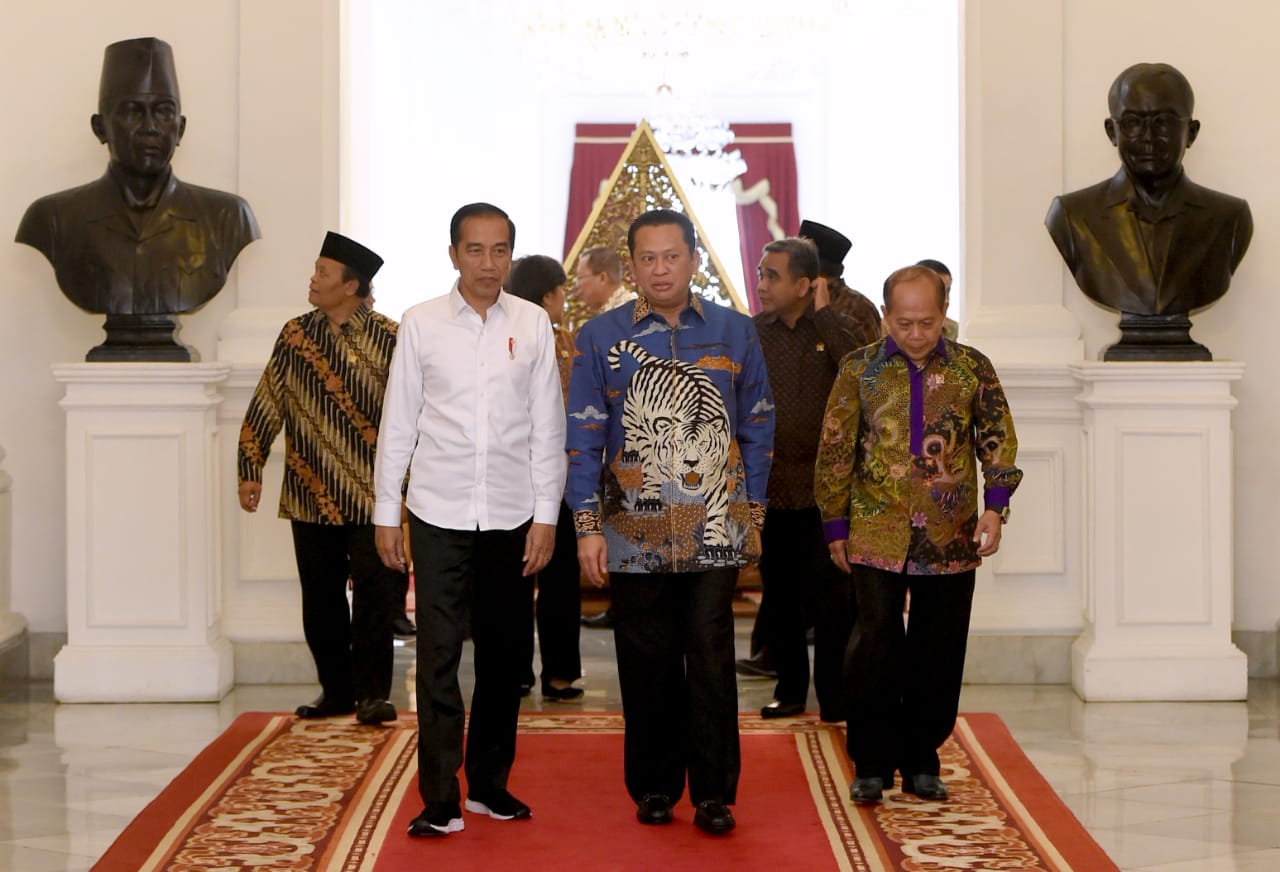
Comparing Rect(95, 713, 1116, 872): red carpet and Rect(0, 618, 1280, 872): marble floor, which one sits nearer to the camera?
Rect(95, 713, 1116, 872): red carpet

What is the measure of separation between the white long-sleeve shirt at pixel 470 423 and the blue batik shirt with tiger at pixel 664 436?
0.31 ft

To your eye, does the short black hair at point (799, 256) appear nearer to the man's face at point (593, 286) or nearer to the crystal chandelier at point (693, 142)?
the man's face at point (593, 286)

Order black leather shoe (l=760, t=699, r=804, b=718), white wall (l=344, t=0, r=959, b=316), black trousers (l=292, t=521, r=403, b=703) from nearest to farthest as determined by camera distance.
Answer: black trousers (l=292, t=521, r=403, b=703), black leather shoe (l=760, t=699, r=804, b=718), white wall (l=344, t=0, r=959, b=316)

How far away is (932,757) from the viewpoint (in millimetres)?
4324

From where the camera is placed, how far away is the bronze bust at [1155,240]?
5660mm

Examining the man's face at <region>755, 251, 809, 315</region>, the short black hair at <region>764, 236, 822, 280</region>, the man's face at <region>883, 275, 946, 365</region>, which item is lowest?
the man's face at <region>883, 275, 946, 365</region>

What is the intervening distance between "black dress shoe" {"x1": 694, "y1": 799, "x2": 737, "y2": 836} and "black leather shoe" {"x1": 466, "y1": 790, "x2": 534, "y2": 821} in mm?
487

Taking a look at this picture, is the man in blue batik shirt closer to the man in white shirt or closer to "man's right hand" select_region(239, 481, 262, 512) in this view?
the man in white shirt

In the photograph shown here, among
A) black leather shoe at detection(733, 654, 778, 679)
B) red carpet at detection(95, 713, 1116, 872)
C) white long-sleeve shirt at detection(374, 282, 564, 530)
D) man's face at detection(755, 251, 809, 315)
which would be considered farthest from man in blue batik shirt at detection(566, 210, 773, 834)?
black leather shoe at detection(733, 654, 778, 679)

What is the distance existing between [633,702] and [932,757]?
90 centimetres

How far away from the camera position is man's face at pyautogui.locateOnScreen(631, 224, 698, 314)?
383 cm

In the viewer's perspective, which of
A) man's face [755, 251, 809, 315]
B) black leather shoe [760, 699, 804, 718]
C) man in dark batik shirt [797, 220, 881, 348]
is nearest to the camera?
man's face [755, 251, 809, 315]

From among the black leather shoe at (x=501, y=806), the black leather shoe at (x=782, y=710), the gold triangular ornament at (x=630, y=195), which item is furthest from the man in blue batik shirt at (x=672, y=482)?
the gold triangular ornament at (x=630, y=195)

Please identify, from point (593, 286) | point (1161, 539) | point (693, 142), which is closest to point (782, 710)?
point (1161, 539)
